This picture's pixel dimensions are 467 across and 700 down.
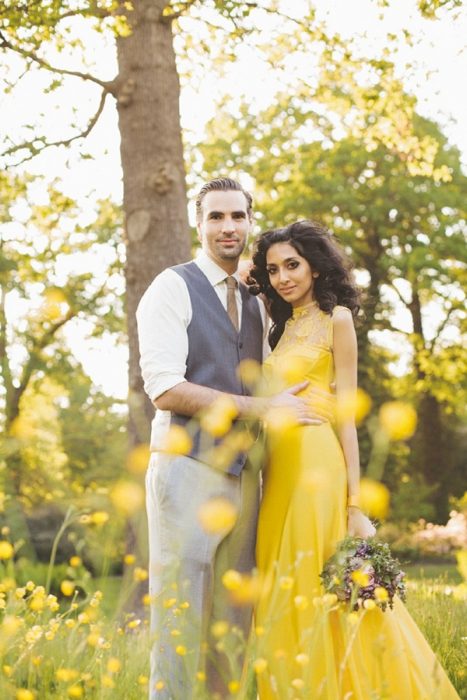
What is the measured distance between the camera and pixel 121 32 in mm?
5773

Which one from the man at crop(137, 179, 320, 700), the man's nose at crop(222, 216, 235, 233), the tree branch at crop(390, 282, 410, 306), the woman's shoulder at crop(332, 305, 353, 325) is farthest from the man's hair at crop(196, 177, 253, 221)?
the tree branch at crop(390, 282, 410, 306)

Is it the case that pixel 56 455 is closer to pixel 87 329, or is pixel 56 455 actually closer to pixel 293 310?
pixel 87 329

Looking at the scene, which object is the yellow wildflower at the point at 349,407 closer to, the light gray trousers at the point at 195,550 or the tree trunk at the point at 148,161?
the light gray trousers at the point at 195,550

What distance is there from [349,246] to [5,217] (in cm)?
856

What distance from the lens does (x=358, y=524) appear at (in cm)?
368

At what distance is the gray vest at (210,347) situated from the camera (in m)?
3.63

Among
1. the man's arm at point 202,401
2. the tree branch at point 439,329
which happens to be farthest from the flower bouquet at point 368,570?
the tree branch at point 439,329

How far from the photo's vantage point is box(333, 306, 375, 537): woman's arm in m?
3.70

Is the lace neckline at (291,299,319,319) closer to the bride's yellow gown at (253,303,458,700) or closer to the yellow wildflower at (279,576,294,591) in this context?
the bride's yellow gown at (253,303,458,700)

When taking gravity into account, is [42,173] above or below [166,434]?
above

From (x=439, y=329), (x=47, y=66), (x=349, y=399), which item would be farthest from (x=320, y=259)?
(x=439, y=329)

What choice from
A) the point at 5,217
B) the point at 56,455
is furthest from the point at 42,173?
the point at 56,455

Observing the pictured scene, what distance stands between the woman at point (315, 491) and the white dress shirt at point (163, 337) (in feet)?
1.47

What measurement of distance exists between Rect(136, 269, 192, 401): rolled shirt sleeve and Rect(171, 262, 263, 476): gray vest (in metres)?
0.04
